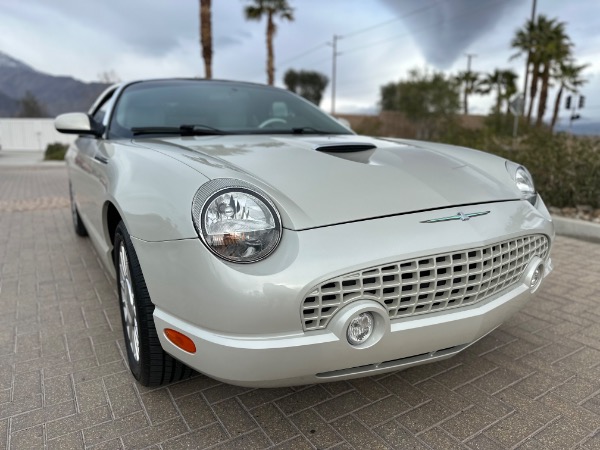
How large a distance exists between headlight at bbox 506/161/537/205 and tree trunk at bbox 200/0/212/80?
12126 mm

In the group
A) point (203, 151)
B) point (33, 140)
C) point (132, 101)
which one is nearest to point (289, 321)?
point (203, 151)

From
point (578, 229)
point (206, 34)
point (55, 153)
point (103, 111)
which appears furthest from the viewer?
point (55, 153)

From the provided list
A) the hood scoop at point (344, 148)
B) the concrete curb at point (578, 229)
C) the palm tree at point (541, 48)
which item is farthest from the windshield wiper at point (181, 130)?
the palm tree at point (541, 48)

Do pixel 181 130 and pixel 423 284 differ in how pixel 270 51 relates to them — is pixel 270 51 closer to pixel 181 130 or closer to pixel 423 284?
pixel 181 130

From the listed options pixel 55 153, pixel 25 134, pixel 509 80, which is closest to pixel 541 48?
pixel 509 80

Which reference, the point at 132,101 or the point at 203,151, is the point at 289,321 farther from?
the point at 132,101

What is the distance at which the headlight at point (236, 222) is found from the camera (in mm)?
1409

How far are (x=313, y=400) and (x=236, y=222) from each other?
36.5 inches

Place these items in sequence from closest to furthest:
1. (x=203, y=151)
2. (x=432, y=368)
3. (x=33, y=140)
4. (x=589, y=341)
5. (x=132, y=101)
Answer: (x=203, y=151)
(x=432, y=368)
(x=589, y=341)
(x=132, y=101)
(x=33, y=140)

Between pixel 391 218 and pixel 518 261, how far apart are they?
0.67 m

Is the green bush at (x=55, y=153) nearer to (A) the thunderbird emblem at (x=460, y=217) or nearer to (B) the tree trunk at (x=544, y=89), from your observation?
(A) the thunderbird emblem at (x=460, y=217)

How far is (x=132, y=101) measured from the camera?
2920mm

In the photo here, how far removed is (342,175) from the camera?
1800 millimetres

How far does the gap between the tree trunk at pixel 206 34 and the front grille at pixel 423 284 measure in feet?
41.6
